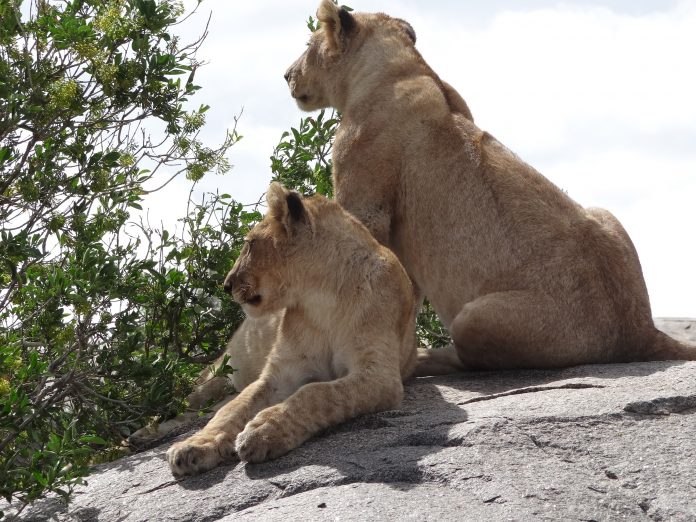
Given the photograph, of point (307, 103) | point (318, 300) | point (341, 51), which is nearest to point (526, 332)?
point (318, 300)

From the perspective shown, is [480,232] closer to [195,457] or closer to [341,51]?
[341,51]

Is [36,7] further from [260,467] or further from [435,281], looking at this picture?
[260,467]

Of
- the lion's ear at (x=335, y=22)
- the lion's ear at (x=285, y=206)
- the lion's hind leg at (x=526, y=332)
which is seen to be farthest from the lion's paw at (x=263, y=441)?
the lion's ear at (x=335, y=22)

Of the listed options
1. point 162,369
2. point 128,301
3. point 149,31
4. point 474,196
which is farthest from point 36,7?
point 474,196

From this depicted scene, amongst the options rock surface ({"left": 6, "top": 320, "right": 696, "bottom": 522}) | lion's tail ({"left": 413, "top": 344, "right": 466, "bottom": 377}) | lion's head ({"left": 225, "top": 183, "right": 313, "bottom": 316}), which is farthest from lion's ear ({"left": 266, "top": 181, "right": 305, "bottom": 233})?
lion's tail ({"left": 413, "top": 344, "right": 466, "bottom": 377})

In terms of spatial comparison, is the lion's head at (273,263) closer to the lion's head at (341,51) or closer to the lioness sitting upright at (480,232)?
the lioness sitting upright at (480,232)

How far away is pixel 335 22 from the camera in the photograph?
27.6 ft

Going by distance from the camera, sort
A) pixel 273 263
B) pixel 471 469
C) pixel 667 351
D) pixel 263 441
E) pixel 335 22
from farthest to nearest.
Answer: pixel 335 22
pixel 667 351
pixel 273 263
pixel 263 441
pixel 471 469

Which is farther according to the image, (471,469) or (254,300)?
(254,300)

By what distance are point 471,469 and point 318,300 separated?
1743 millimetres

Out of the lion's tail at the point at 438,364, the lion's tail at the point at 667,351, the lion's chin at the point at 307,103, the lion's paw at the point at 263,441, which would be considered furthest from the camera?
the lion's chin at the point at 307,103

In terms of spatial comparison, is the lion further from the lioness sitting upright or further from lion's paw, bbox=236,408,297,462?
the lioness sitting upright

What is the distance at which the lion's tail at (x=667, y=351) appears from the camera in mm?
7125

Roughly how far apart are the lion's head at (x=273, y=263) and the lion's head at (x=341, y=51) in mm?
2426
